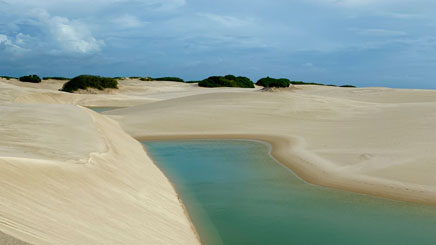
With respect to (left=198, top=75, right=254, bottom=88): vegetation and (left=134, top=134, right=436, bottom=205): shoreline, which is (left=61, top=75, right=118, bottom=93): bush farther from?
(left=134, top=134, right=436, bottom=205): shoreline

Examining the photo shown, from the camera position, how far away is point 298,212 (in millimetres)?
7238

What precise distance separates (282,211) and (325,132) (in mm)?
9061

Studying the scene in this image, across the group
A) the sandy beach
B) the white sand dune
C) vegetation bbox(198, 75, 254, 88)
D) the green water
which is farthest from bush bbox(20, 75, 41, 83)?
the green water

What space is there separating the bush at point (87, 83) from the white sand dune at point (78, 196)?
36.6 meters

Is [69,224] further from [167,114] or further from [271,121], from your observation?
[167,114]

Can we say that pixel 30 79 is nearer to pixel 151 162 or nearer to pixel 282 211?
pixel 151 162

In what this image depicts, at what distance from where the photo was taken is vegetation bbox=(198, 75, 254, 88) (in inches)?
2280

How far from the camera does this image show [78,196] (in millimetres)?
5203

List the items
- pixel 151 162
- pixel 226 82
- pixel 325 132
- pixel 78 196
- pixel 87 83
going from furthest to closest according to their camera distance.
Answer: pixel 226 82, pixel 87 83, pixel 325 132, pixel 151 162, pixel 78 196

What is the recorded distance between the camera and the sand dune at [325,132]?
29.3 feet

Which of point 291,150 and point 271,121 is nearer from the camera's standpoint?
point 291,150

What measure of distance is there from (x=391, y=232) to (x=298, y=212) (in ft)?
5.10

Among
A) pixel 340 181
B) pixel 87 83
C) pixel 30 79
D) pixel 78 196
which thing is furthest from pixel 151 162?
pixel 30 79

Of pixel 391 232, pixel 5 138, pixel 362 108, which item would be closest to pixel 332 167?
pixel 391 232
